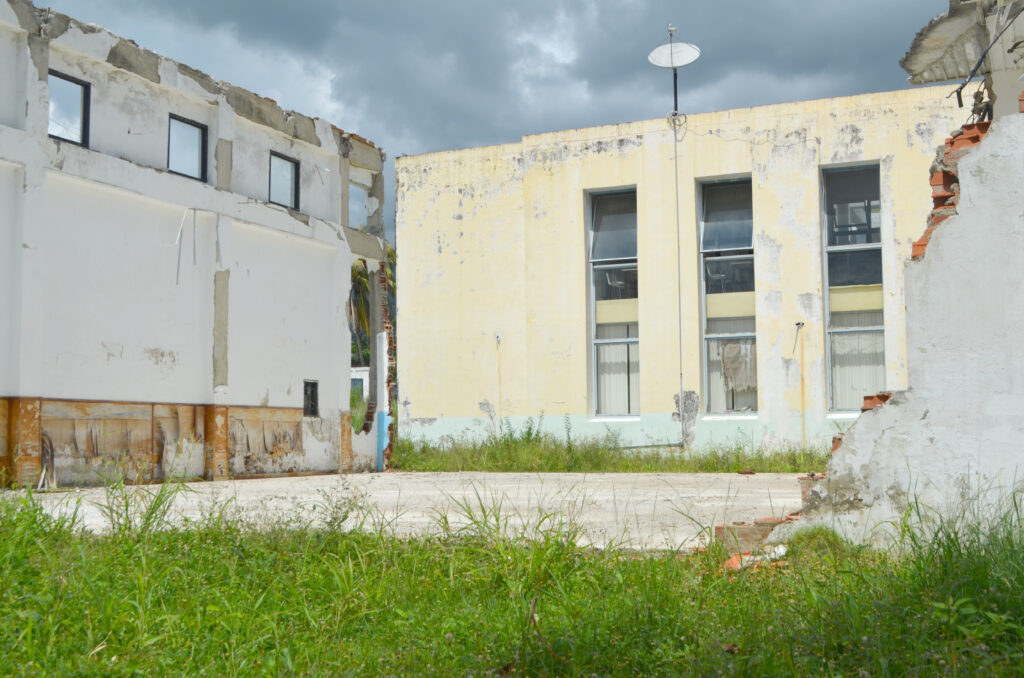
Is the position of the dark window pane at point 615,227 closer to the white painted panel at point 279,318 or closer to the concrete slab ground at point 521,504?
the white painted panel at point 279,318

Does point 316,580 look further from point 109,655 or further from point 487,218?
point 487,218

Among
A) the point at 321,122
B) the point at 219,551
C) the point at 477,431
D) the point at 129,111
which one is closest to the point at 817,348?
the point at 477,431

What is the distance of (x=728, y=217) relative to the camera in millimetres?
18688

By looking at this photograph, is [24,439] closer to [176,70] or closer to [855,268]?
[176,70]

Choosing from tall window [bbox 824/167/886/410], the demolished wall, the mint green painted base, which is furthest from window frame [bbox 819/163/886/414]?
the demolished wall

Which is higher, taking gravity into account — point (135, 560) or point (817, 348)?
point (817, 348)

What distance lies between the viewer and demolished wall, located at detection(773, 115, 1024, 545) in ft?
A: 18.0

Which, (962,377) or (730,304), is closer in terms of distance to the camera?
(962,377)

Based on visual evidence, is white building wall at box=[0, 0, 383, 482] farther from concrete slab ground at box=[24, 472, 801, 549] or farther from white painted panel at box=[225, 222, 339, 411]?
concrete slab ground at box=[24, 472, 801, 549]

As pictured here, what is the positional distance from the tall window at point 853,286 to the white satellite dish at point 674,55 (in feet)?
11.5

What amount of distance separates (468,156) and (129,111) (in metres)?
8.16

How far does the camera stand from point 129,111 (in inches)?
530

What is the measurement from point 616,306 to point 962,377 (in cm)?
1370

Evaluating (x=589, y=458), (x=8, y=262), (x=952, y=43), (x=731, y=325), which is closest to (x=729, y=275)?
(x=731, y=325)
